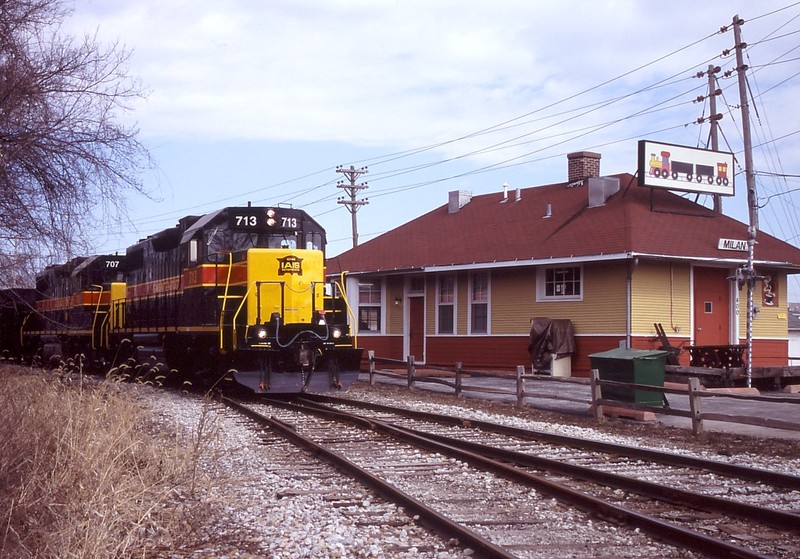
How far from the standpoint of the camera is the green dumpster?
13.8 metres

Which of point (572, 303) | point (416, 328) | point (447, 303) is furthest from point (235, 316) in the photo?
point (416, 328)

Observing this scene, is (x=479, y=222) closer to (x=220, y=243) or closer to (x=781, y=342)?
(x=781, y=342)

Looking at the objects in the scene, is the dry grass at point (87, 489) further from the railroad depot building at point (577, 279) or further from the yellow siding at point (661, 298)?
the railroad depot building at point (577, 279)

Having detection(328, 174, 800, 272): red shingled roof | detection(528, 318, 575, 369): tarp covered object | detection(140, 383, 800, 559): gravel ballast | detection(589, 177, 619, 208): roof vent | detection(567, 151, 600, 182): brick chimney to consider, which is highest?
detection(567, 151, 600, 182): brick chimney

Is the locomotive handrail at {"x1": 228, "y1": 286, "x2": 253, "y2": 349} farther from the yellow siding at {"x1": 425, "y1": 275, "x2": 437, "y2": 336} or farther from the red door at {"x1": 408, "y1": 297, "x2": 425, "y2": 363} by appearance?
the red door at {"x1": 408, "y1": 297, "x2": 425, "y2": 363}

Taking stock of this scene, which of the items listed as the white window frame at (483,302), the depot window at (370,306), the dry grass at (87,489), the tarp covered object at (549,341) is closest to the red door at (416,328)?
the depot window at (370,306)

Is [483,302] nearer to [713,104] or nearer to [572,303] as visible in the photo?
[572,303]

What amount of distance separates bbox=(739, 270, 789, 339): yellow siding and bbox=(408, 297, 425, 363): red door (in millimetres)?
9532

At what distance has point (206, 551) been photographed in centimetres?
590

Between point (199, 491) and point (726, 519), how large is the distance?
4441 millimetres

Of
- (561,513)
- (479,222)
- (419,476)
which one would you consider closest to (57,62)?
(419,476)

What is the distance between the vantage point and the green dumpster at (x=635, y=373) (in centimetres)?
1384

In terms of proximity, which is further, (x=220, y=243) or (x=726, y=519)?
(x=220, y=243)

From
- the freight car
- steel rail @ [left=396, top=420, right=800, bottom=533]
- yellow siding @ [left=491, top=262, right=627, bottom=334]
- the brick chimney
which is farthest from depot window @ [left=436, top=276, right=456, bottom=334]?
steel rail @ [left=396, top=420, right=800, bottom=533]
